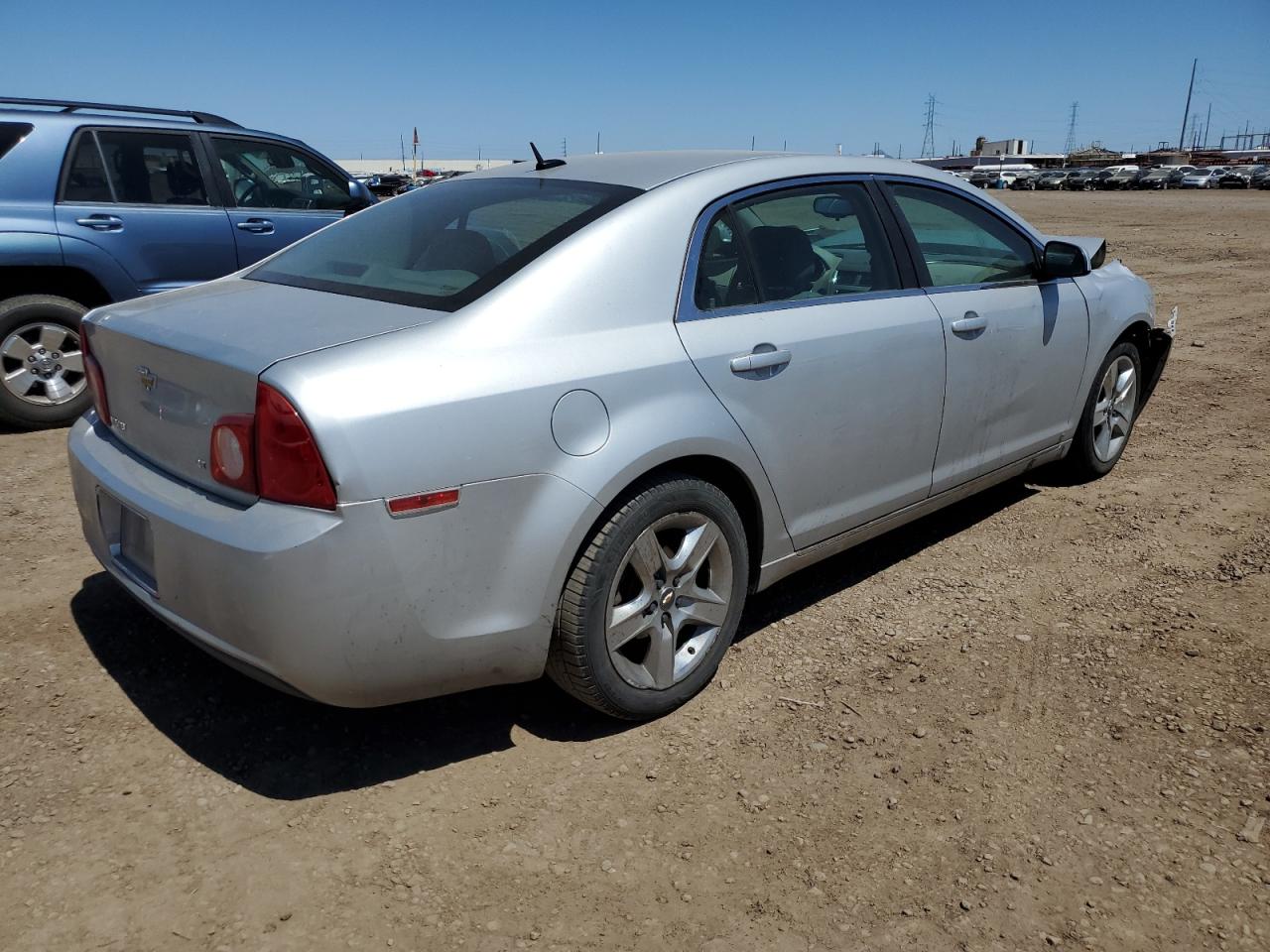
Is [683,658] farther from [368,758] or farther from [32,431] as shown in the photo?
[32,431]

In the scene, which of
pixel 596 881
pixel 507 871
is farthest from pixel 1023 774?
pixel 507 871

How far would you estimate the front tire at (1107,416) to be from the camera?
4.89 metres

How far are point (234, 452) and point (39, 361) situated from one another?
14.1 feet

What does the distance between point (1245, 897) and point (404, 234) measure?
2949 mm

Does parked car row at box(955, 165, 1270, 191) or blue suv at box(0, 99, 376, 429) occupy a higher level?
parked car row at box(955, 165, 1270, 191)

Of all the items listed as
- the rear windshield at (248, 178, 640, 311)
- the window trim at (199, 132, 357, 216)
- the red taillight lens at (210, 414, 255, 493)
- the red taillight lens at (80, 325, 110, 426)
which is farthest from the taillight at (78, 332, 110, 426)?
the window trim at (199, 132, 357, 216)

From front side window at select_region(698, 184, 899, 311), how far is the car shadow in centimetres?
125

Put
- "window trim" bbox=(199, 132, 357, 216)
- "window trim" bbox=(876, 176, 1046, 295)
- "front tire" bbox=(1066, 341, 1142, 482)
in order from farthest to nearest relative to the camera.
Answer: "window trim" bbox=(199, 132, 357, 216)
"front tire" bbox=(1066, 341, 1142, 482)
"window trim" bbox=(876, 176, 1046, 295)

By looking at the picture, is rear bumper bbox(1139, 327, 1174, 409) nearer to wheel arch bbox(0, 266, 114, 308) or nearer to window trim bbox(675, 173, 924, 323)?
window trim bbox(675, 173, 924, 323)

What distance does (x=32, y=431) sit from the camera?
5.97 meters

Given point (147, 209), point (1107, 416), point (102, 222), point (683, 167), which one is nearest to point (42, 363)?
point (102, 222)

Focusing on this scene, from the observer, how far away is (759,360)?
306 centimetres

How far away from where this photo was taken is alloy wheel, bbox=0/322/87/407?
19.1 ft

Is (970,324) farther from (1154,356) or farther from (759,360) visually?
(1154,356)
